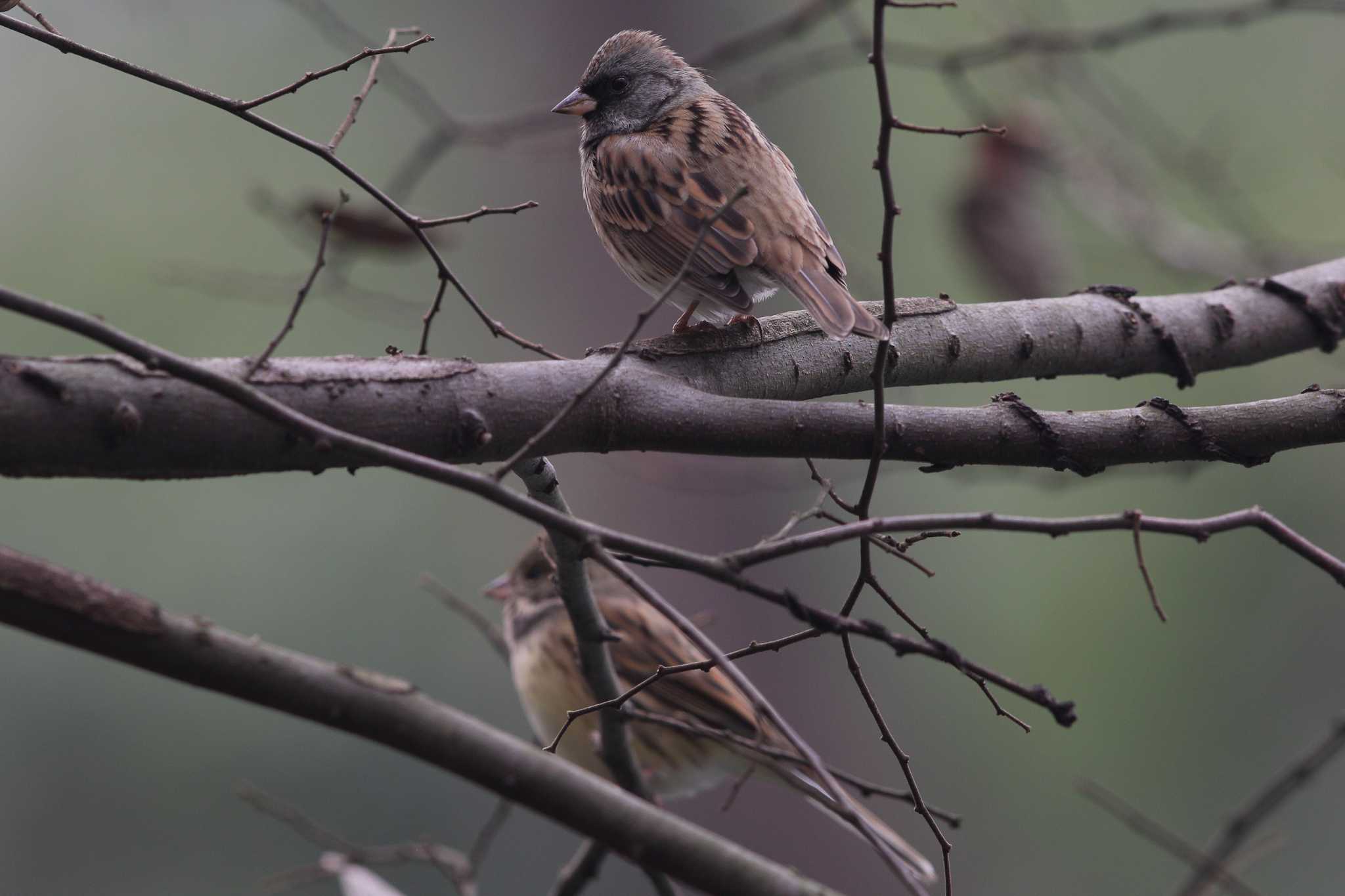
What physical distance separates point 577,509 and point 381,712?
598 cm

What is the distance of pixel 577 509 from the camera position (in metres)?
7.65

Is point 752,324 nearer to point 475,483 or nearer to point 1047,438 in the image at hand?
point 1047,438

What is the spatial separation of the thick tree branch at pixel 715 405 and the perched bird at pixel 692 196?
0.23 metres

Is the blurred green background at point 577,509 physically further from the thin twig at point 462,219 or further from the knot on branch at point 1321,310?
the thin twig at point 462,219

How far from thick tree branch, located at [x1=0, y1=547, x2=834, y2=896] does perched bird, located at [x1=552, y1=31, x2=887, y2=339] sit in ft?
4.73

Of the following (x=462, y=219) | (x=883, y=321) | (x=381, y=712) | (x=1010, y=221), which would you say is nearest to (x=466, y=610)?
(x=462, y=219)

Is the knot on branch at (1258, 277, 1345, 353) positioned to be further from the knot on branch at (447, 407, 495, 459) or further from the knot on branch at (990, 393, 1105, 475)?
the knot on branch at (447, 407, 495, 459)

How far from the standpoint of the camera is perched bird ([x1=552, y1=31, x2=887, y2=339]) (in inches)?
131

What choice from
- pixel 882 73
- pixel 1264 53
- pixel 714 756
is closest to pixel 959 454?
pixel 882 73

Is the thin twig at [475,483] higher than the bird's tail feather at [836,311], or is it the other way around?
the bird's tail feather at [836,311]

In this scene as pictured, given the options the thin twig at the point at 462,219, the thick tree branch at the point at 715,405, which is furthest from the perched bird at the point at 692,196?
the thin twig at the point at 462,219

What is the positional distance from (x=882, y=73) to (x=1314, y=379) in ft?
20.5

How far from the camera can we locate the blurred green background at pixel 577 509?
26.4ft

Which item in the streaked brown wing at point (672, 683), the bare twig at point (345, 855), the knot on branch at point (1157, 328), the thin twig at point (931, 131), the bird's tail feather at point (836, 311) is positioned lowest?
the bare twig at point (345, 855)
